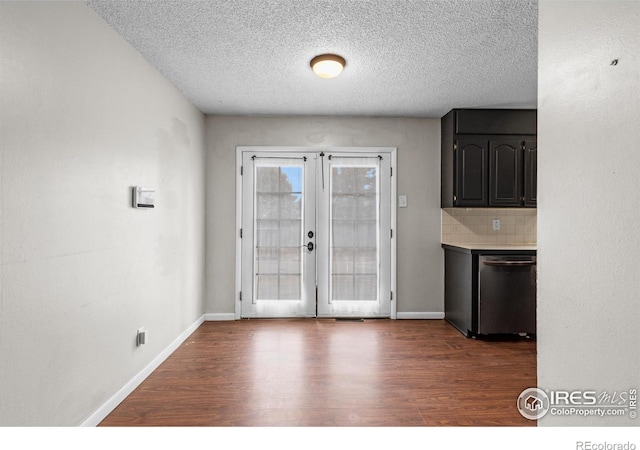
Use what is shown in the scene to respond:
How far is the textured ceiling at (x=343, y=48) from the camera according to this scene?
225 cm

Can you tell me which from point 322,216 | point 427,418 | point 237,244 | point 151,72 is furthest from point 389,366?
point 151,72

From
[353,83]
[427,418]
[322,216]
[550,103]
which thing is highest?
[353,83]

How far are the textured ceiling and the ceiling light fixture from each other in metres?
0.07

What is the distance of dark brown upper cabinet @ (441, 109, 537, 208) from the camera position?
13.7ft

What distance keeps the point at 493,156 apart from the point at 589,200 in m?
3.43

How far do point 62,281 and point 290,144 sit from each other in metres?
3.05

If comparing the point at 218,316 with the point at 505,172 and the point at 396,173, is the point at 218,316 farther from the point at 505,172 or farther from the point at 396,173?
the point at 505,172

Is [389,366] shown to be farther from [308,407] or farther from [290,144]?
[290,144]

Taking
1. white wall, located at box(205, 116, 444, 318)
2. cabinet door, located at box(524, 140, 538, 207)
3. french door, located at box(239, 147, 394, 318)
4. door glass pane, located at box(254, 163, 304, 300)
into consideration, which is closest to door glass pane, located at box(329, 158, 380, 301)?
french door, located at box(239, 147, 394, 318)

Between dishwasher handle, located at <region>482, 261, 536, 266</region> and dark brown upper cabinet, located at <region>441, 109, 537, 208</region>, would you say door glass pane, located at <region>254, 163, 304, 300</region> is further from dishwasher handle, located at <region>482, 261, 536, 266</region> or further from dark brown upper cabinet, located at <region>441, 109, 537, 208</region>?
dishwasher handle, located at <region>482, 261, 536, 266</region>

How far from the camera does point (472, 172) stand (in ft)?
13.8

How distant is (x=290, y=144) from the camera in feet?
14.9

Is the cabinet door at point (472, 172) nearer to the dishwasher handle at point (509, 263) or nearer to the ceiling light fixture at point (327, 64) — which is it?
the dishwasher handle at point (509, 263)

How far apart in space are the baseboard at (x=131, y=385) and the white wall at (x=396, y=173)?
101cm
